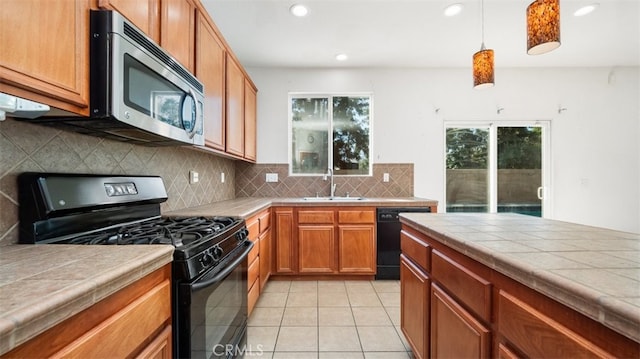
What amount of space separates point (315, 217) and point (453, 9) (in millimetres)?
2313

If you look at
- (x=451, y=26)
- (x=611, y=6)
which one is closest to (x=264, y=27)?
(x=451, y=26)

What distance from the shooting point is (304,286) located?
2.77m

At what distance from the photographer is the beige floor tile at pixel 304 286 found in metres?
2.67

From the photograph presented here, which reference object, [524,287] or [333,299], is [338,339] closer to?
[333,299]

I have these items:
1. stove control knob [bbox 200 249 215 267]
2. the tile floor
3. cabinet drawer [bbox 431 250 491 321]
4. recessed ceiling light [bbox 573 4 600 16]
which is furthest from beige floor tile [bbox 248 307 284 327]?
recessed ceiling light [bbox 573 4 600 16]

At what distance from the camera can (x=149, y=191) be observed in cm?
163

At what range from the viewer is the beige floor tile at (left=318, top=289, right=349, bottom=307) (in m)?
2.38

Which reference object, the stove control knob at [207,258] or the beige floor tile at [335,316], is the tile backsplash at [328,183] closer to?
the beige floor tile at [335,316]

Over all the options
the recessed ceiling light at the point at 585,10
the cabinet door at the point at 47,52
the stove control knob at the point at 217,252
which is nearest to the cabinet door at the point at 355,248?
the stove control knob at the point at 217,252

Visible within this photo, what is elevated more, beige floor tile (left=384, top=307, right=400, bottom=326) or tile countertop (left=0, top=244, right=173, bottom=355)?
tile countertop (left=0, top=244, right=173, bottom=355)

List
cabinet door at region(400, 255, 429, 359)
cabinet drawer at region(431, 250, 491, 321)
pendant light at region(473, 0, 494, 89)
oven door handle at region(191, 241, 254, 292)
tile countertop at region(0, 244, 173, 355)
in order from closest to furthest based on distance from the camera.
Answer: tile countertop at region(0, 244, 173, 355), cabinet drawer at region(431, 250, 491, 321), oven door handle at region(191, 241, 254, 292), cabinet door at region(400, 255, 429, 359), pendant light at region(473, 0, 494, 89)

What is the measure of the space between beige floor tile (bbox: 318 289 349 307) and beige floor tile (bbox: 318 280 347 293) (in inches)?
1.9

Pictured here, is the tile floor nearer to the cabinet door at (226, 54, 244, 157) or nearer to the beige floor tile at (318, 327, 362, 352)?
the beige floor tile at (318, 327, 362, 352)

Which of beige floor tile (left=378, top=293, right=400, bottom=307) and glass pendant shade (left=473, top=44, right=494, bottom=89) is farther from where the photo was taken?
beige floor tile (left=378, top=293, right=400, bottom=307)
